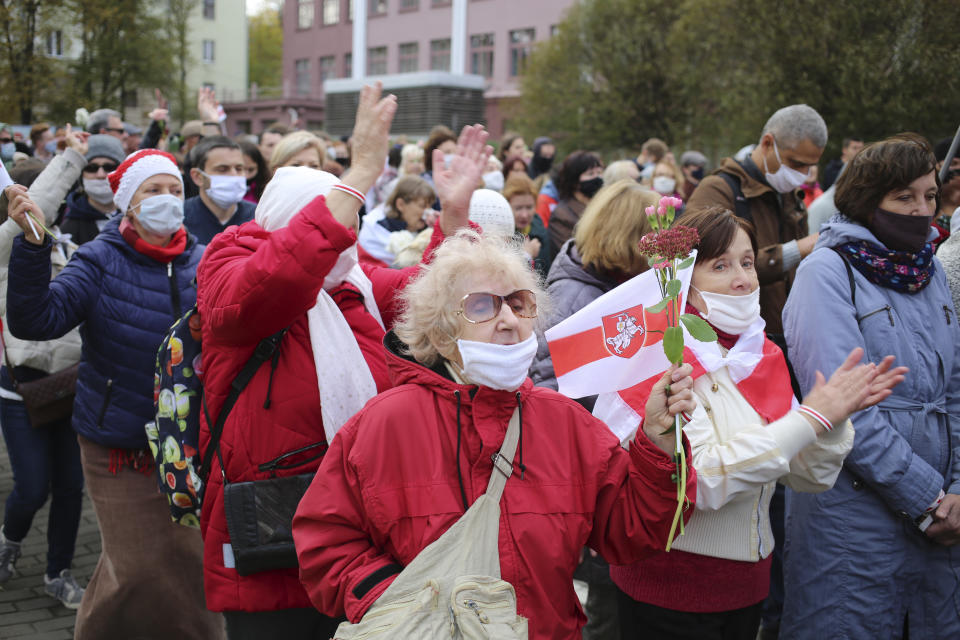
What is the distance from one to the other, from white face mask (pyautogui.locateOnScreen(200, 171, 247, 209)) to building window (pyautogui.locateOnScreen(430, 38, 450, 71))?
46.9 meters

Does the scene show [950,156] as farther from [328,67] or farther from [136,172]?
[328,67]

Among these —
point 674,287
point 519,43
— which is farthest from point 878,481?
point 519,43

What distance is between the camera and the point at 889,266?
3385 millimetres

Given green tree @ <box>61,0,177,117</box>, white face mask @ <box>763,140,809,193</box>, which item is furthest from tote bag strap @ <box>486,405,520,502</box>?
green tree @ <box>61,0,177,117</box>

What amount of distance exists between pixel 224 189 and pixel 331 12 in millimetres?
58084

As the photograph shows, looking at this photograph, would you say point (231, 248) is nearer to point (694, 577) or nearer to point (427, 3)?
point (694, 577)

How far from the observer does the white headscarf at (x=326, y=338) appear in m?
2.78

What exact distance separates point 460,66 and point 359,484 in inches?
1925

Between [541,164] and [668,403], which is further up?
[541,164]

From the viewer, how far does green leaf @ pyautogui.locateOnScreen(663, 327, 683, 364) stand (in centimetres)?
231

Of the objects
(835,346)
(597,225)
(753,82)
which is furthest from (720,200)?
(753,82)

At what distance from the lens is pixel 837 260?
11.2ft

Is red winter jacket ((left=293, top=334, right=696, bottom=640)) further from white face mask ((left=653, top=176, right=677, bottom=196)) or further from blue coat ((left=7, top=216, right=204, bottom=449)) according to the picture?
white face mask ((left=653, top=176, right=677, bottom=196))

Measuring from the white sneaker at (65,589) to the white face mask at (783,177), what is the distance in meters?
4.29
